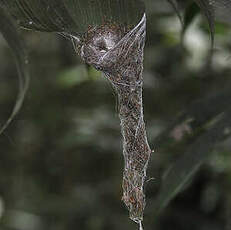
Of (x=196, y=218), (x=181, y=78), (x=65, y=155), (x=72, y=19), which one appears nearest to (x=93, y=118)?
(x=65, y=155)

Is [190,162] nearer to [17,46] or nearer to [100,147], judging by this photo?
[17,46]

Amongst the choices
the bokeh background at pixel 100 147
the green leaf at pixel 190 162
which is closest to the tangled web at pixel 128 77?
the green leaf at pixel 190 162

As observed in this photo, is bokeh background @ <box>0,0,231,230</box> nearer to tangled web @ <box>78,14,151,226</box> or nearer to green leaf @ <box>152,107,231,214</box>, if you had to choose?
green leaf @ <box>152,107,231,214</box>

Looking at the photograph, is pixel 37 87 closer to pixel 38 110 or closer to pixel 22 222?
pixel 38 110

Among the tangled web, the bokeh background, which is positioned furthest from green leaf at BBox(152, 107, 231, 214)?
the bokeh background

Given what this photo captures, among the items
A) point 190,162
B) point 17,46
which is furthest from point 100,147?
point 17,46
